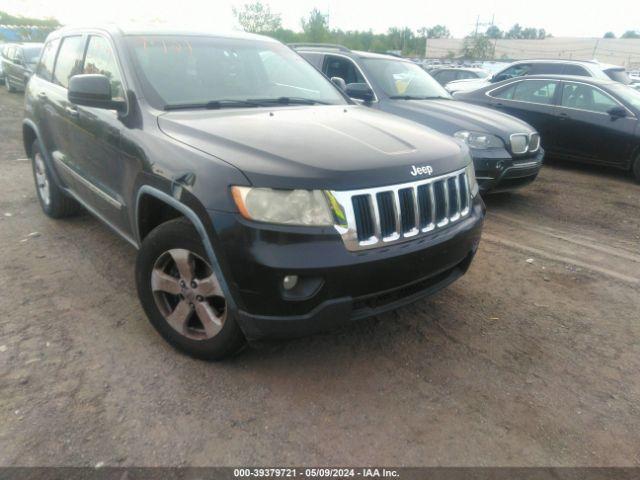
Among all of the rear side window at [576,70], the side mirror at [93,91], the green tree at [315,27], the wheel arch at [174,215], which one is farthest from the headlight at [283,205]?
the green tree at [315,27]

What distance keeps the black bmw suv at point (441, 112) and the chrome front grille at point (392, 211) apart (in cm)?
261

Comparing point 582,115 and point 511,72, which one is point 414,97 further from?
point 511,72

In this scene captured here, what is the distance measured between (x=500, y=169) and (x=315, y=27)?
5054cm

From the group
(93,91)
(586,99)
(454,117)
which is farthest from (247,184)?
(586,99)

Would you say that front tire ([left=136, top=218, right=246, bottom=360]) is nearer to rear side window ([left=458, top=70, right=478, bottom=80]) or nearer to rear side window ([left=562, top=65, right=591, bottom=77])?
rear side window ([left=562, top=65, right=591, bottom=77])

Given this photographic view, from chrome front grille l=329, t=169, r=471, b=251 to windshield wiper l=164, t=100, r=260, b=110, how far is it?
4.18ft

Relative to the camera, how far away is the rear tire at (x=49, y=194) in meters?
4.64

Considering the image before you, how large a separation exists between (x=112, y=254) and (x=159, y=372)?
5.91ft

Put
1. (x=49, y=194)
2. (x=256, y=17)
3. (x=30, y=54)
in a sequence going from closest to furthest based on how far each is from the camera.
Answer: (x=49, y=194)
(x=30, y=54)
(x=256, y=17)

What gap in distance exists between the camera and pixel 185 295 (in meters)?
2.67

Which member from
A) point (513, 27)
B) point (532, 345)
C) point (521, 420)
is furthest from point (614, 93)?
point (513, 27)

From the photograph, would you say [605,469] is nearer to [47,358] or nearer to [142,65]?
[47,358]

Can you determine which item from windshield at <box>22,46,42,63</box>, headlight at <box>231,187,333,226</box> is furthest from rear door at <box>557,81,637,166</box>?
windshield at <box>22,46,42,63</box>

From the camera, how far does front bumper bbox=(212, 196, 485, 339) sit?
2.23 metres
